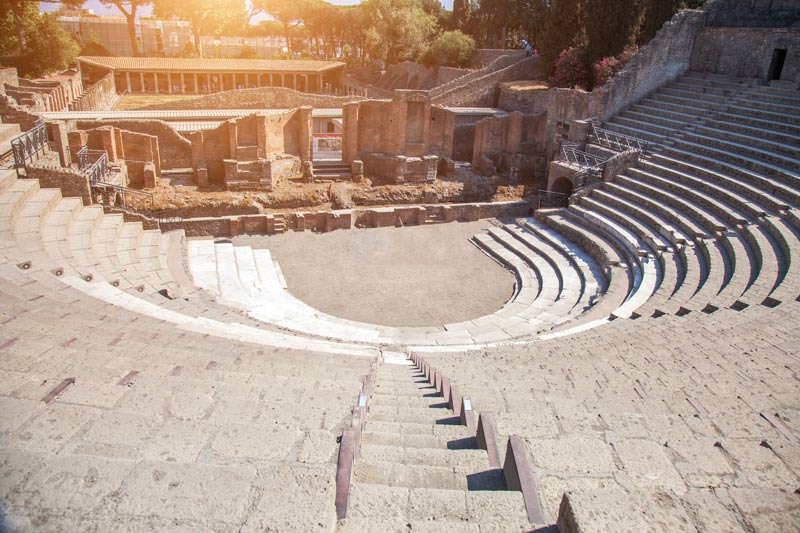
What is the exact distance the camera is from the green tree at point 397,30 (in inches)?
1741

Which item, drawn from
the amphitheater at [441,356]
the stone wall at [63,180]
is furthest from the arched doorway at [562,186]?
the stone wall at [63,180]

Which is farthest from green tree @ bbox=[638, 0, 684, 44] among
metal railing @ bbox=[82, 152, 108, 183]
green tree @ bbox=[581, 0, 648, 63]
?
metal railing @ bbox=[82, 152, 108, 183]

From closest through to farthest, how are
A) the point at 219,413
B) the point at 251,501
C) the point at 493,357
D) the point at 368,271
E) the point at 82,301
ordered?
the point at 251,501, the point at 219,413, the point at 82,301, the point at 493,357, the point at 368,271

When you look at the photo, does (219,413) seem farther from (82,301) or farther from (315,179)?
(315,179)

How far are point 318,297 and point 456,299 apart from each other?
3541 mm

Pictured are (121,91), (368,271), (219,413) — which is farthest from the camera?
(121,91)

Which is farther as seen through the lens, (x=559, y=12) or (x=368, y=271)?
(x=559, y=12)

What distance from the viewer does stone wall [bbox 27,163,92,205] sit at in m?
13.1

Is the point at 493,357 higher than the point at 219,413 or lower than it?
lower

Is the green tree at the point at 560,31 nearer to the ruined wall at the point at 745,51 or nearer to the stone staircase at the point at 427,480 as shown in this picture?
the ruined wall at the point at 745,51

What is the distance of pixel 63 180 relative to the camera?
13500 mm

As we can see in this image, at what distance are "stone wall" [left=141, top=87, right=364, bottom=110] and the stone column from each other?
9765 mm

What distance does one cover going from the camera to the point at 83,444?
10.9ft

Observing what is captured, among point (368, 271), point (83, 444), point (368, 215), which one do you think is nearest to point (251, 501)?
point (83, 444)
